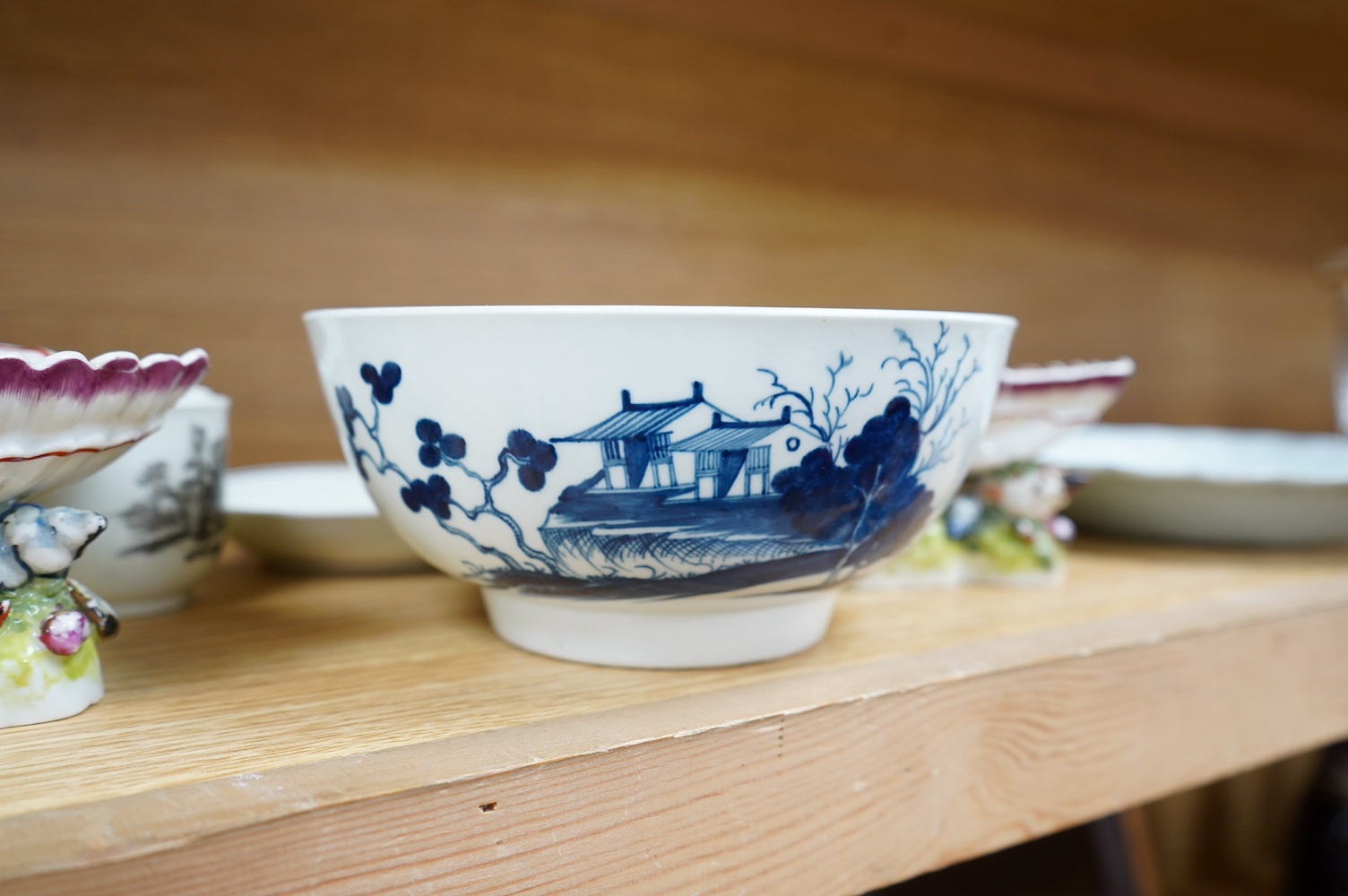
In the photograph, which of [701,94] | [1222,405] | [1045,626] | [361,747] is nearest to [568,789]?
[361,747]

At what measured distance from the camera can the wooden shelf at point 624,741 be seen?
0.27 metres

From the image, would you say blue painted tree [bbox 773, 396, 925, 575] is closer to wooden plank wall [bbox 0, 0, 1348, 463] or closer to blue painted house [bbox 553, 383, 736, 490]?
blue painted house [bbox 553, 383, 736, 490]

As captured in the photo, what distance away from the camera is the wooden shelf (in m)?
0.27

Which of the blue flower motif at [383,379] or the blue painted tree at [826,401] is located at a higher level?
the blue flower motif at [383,379]

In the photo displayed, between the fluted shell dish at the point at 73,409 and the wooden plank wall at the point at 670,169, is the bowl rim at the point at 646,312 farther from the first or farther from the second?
the wooden plank wall at the point at 670,169

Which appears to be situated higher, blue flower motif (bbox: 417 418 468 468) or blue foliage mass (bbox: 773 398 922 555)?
blue flower motif (bbox: 417 418 468 468)

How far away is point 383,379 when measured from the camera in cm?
36

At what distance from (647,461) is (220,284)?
472 millimetres

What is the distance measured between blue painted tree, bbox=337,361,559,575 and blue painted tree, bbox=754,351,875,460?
0.26 feet

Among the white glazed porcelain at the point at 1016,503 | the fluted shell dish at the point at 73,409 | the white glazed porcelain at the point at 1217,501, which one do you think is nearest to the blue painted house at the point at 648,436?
the fluted shell dish at the point at 73,409

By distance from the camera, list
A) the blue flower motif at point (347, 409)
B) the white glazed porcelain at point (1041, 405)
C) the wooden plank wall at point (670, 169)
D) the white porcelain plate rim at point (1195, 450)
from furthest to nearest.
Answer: the white porcelain plate rim at point (1195, 450) → the wooden plank wall at point (670, 169) → the white glazed porcelain at point (1041, 405) → the blue flower motif at point (347, 409)

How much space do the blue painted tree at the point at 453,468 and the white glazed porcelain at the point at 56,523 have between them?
0.22 feet

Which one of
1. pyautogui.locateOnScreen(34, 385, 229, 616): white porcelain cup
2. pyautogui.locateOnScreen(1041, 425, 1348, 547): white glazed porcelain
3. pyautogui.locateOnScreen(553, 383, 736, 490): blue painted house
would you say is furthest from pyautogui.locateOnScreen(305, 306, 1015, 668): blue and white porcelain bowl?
pyautogui.locateOnScreen(1041, 425, 1348, 547): white glazed porcelain

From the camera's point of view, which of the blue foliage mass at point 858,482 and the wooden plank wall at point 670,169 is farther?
the wooden plank wall at point 670,169
